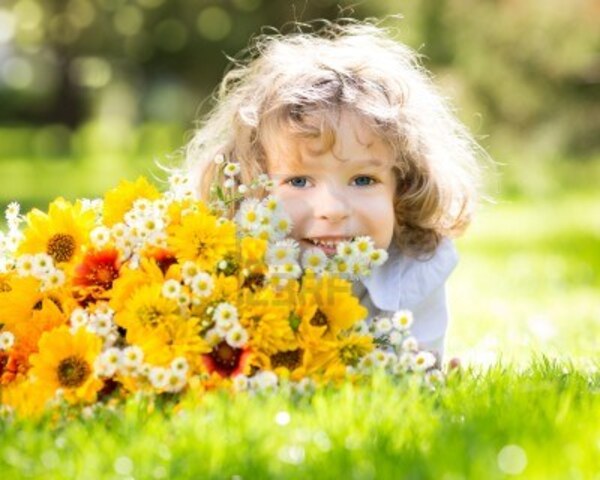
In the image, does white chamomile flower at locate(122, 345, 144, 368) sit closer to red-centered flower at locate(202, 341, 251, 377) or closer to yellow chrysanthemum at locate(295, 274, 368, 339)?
red-centered flower at locate(202, 341, 251, 377)

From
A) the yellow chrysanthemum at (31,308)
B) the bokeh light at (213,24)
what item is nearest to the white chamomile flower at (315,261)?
the yellow chrysanthemum at (31,308)

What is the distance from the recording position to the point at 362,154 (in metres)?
3.76

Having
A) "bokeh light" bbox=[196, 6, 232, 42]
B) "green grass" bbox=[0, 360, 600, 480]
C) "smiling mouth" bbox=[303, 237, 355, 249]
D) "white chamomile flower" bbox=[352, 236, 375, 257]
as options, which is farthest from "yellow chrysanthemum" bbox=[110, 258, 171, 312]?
"bokeh light" bbox=[196, 6, 232, 42]

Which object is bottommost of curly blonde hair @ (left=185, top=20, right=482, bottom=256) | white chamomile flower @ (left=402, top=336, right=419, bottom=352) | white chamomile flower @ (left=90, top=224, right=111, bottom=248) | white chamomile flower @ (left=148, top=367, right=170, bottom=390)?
white chamomile flower @ (left=148, top=367, right=170, bottom=390)

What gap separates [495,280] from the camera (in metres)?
7.32

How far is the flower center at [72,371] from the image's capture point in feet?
9.81

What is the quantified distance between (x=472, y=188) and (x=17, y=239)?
1694mm

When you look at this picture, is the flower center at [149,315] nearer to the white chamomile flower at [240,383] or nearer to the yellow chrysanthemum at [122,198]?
the white chamomile flower at [240,383]

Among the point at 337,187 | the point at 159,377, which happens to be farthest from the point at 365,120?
the point at 159,377

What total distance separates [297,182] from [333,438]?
4.53 feet

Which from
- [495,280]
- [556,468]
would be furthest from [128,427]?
[495,280]

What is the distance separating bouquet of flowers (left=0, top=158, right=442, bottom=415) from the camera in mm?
2994

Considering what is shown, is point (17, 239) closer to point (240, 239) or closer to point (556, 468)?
point (240, 239)

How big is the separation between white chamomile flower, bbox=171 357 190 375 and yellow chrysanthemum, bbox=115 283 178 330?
16cm
